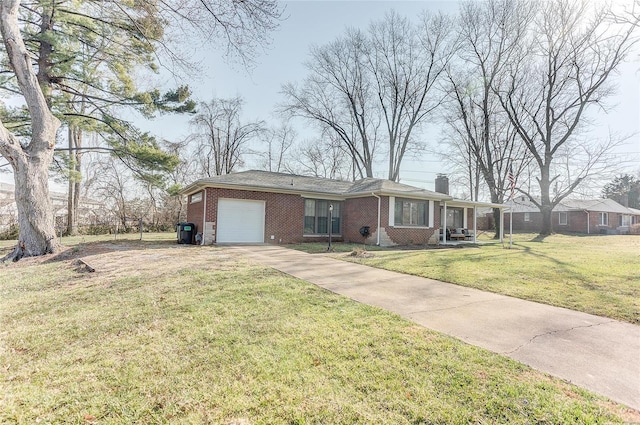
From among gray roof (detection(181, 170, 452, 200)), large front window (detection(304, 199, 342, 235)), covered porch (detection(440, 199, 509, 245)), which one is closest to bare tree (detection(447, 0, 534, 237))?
covered porch (detection(440, 199, 509, 245))

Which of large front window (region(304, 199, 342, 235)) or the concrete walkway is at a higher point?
large front window (region(304, 199, 342, 235))

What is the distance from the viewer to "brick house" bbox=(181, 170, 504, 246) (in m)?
13.1

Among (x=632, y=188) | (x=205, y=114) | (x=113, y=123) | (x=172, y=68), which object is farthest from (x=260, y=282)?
(x=632, y=188)

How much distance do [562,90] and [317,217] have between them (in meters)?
20.2

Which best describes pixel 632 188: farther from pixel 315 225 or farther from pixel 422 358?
pixel 422 358

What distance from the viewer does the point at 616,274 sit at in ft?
23.7

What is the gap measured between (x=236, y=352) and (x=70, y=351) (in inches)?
68.5

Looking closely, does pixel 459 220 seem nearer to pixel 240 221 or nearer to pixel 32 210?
pixel 240 221

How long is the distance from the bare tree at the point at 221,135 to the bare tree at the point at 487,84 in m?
18.7

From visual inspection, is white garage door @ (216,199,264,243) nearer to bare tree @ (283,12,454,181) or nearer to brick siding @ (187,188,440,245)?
brick siding @ (187,188,440,245)

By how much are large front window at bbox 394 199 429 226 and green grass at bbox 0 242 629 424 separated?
10.7 meters

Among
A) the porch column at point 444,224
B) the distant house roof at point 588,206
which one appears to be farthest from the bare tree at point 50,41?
the distant house roof at point 588,206

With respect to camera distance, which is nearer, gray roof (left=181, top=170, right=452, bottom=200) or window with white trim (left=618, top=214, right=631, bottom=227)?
gray roof (left=181, top=170, right=452, bottom=200)

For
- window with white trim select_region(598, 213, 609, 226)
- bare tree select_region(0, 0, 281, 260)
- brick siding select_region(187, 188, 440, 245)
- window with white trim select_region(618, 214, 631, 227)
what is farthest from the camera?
window with white trim select_region(618, 214, 631, 227)
